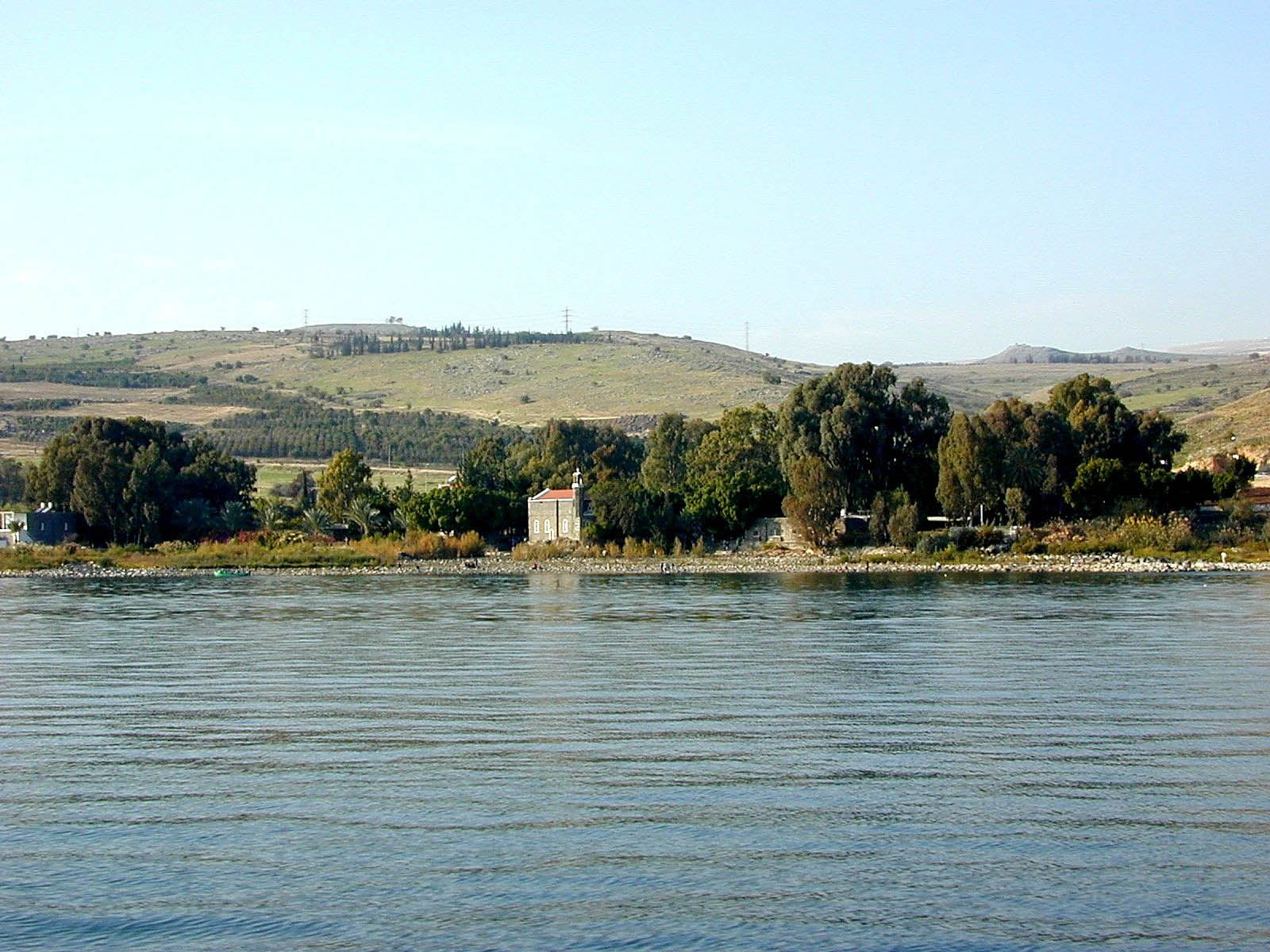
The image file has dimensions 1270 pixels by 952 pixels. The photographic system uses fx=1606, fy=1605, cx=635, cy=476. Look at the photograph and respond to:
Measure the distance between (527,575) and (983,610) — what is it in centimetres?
2677

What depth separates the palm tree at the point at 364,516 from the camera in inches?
3078

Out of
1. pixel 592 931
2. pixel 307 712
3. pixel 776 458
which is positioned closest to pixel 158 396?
pixel 776 458

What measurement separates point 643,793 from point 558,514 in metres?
58.4

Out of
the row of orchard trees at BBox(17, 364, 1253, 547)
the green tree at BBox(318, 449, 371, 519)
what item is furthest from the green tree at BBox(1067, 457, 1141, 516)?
the green tree at BBox(318, 449, 371, 519)

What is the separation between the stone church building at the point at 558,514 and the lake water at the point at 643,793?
39777 mm

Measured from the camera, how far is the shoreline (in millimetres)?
60312

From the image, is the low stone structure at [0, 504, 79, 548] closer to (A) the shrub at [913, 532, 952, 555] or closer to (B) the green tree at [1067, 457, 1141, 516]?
(A) the shrub at [913, 532, 952, 555]

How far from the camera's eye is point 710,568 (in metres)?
65.7

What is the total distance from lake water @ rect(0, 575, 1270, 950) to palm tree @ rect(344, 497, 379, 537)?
43.7m

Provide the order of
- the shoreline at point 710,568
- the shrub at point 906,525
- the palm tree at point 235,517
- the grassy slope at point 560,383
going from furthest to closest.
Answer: the grassy slope at point 560,383 < the palm tree at point 235,517 < the shrub at point 906,525 < the shoreline at point 710,568

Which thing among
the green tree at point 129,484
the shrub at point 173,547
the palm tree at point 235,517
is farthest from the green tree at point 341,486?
the shrub at point 173,547

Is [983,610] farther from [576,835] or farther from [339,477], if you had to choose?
[339,477]

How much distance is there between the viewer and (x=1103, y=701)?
23922 millimetres

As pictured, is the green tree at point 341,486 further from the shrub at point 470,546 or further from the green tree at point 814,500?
the green tree at point 814,500
